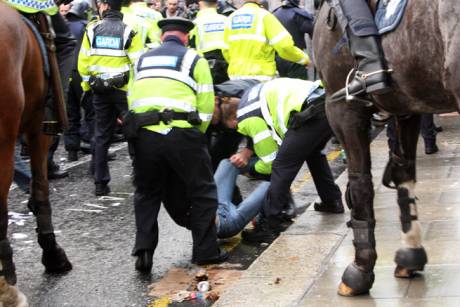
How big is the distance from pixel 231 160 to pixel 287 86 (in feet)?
2.54

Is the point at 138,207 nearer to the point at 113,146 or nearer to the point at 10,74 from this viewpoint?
the point at 10,74

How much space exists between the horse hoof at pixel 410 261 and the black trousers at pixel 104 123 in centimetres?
504

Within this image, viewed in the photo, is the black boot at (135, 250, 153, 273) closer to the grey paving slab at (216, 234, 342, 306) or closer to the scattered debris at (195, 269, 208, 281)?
the scattered debris at (195, 269, 208, 281)

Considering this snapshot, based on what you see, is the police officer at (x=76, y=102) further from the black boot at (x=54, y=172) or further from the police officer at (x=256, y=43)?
the police officer at (x=256, y=43)

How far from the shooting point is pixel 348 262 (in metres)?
6.57

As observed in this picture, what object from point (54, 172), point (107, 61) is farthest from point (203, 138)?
point (54, 172)

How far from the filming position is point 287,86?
8016 mm

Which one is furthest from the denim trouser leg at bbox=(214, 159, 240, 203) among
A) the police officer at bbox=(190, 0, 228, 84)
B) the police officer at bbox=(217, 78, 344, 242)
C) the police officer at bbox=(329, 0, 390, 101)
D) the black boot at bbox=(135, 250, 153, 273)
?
the police officer at bbox=(190, 0, 228, 84)

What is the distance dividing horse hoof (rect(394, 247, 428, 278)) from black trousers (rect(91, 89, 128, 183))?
5.04 m

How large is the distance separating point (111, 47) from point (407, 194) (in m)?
5.08

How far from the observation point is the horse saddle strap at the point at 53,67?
6.89 meters

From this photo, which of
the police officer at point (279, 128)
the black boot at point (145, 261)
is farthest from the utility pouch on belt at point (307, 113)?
the black boot at point (145, 261)

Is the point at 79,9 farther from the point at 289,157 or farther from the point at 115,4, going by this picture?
the point at 289,157

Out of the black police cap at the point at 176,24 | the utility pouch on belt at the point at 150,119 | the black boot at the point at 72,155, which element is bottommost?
the black boot at the point at 72,155
